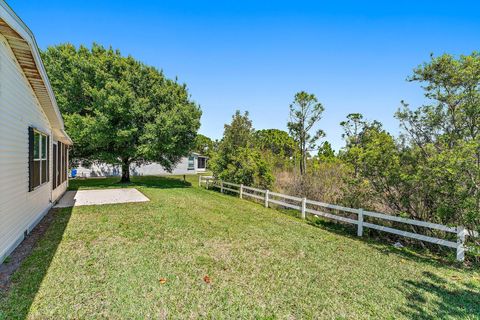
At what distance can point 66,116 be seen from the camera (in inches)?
628

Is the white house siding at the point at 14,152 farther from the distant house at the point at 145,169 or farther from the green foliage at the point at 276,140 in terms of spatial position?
the green foliage at the point at 276,140

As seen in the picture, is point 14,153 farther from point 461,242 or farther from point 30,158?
point 461,242

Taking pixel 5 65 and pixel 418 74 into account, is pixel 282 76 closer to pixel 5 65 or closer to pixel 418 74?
pixel 418 74

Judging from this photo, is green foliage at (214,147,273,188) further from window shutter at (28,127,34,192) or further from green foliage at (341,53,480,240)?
window shutter at (28,127,34,192)

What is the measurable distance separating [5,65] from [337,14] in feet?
35.6

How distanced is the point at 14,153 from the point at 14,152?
21 mm

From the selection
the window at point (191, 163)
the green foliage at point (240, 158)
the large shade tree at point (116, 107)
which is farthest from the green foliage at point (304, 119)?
the window at point (191, 163)

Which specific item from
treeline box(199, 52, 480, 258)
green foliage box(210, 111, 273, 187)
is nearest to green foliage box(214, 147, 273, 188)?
green foliage box(210, 111, 273, 187)

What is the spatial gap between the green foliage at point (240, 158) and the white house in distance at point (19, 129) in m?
9.59

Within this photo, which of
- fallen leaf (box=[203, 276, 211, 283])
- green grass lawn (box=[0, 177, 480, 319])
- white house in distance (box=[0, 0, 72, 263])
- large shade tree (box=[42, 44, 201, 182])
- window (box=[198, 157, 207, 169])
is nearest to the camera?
green grass lawn (box=[0, 177, 480, 319])

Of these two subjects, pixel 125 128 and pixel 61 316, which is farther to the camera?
pixel 125 128

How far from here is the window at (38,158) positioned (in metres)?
6.26

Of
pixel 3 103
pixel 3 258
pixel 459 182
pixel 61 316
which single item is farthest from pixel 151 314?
pixel 459 182

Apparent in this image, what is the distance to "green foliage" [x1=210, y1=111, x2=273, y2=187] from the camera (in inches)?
573
